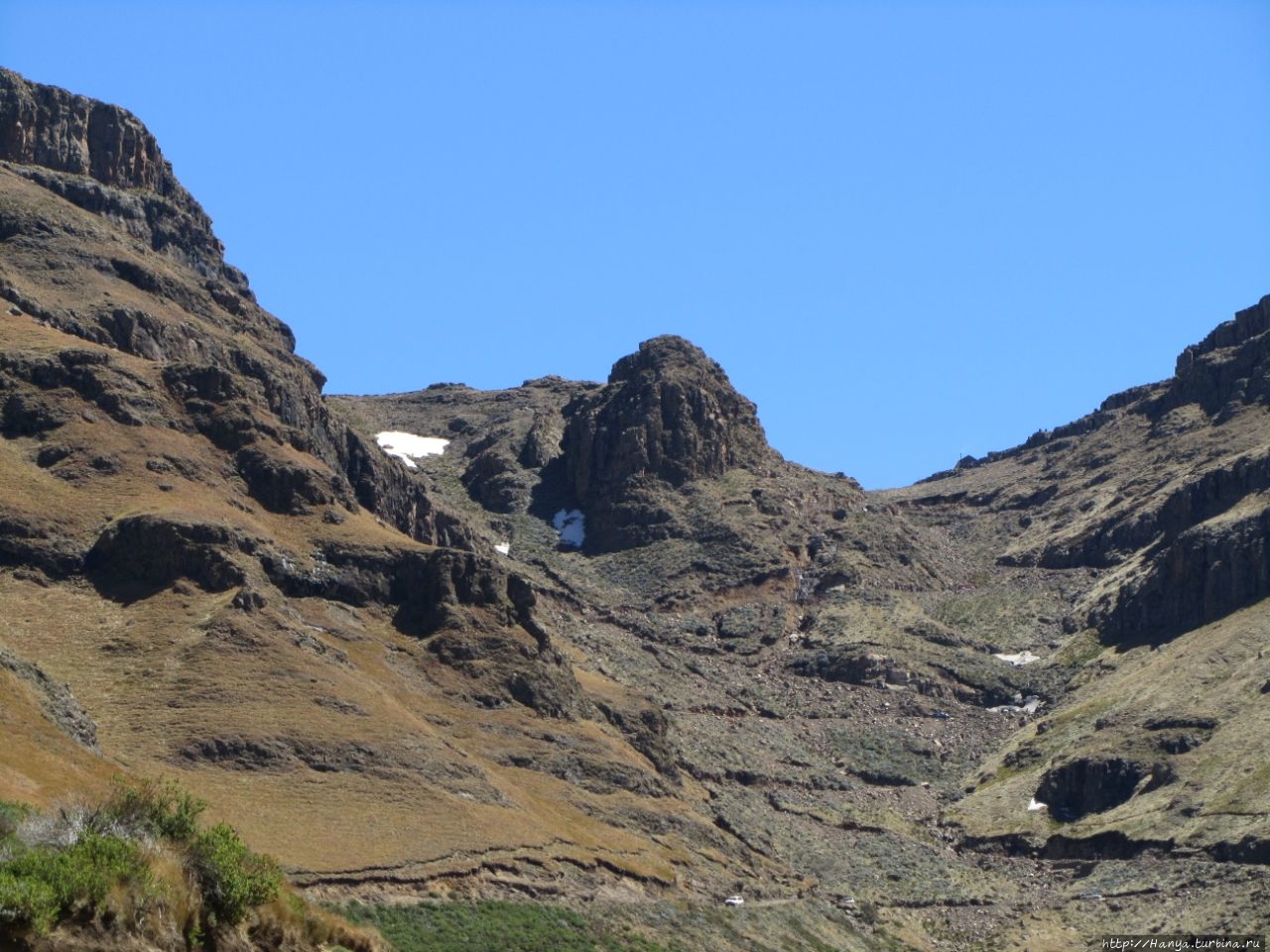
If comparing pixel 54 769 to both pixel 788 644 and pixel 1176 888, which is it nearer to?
pixel 1176 888

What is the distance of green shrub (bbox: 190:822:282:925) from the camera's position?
35.7 meters

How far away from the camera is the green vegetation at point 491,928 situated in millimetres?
84688

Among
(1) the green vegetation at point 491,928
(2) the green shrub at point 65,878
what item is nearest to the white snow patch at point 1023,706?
(1) the green vegetation at point 491,928

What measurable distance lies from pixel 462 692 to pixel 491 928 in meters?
32.4

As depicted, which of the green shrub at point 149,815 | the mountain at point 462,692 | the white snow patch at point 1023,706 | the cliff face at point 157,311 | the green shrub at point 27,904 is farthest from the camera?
the white snow patch at point 1023,706

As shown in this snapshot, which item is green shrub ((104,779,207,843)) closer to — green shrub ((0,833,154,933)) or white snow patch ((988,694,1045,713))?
green shrub ((0,833,154,933))

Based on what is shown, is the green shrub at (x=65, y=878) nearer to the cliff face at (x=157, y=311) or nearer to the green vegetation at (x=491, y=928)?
the green vegetation at (x=491, y=928)

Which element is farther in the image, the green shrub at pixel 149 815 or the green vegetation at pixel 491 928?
the green vegetation at pixel 491 928

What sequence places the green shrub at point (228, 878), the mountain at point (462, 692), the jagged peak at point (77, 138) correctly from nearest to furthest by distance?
the green shrub at point (228, 878), the mountain at point (462, 692), the jagged peak at point (77, 138)

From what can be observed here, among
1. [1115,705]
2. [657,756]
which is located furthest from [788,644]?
[657,756]

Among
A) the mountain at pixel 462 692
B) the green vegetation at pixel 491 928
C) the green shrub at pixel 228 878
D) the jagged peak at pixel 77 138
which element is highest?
the jagged peak at pixel 77 138

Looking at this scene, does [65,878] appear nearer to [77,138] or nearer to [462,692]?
[462,692]

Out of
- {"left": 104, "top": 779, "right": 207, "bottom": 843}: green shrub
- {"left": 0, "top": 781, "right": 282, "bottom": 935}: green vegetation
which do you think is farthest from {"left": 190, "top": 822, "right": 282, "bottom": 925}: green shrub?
{"left": 104, "top": 779, "right": 207, "bottom": 843}: green shrub

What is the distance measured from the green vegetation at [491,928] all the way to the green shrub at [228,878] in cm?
4460
